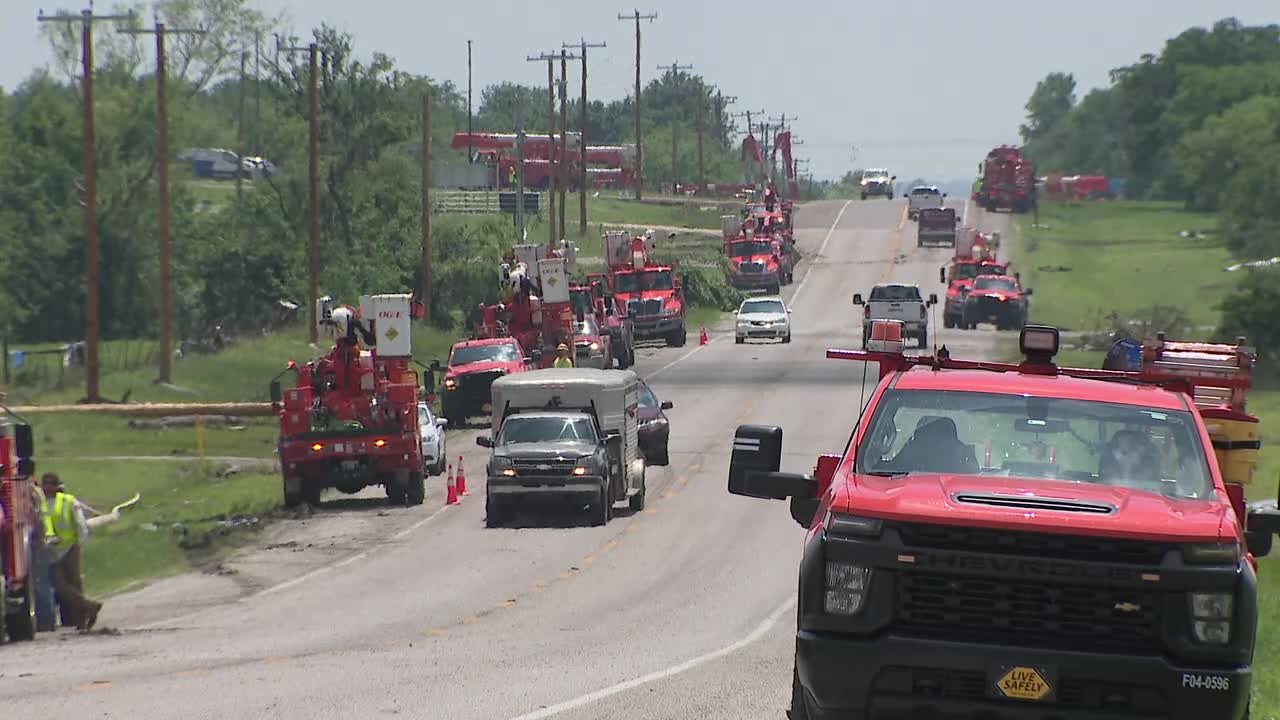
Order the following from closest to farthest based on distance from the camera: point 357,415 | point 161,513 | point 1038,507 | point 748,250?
point 1038,507 < point 161,513 < point 357,415 < point 748,250

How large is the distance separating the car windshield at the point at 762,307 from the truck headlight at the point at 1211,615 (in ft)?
193

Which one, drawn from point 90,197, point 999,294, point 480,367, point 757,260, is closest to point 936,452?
point 480,367

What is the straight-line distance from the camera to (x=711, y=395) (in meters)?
50.5

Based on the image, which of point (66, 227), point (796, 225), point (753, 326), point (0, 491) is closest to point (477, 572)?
point (0, 491)

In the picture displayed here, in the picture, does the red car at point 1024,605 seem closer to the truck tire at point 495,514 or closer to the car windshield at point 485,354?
the truck tire at point 495,514

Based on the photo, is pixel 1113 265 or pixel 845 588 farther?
pixel 1113 265

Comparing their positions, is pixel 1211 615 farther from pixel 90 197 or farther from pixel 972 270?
pixel 972 270

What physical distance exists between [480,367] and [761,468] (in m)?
33.3

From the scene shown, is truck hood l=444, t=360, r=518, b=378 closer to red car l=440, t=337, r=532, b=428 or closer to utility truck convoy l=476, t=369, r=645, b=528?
red car l=440, t=337, r=532, b=428

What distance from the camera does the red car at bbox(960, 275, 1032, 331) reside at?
66875 mm

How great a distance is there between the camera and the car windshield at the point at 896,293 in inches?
2367

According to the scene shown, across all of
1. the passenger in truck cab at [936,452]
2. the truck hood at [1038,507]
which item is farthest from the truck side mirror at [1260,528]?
the passenger in truck cab at [936,452]

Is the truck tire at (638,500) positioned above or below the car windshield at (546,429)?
below

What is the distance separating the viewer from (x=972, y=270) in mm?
71062
